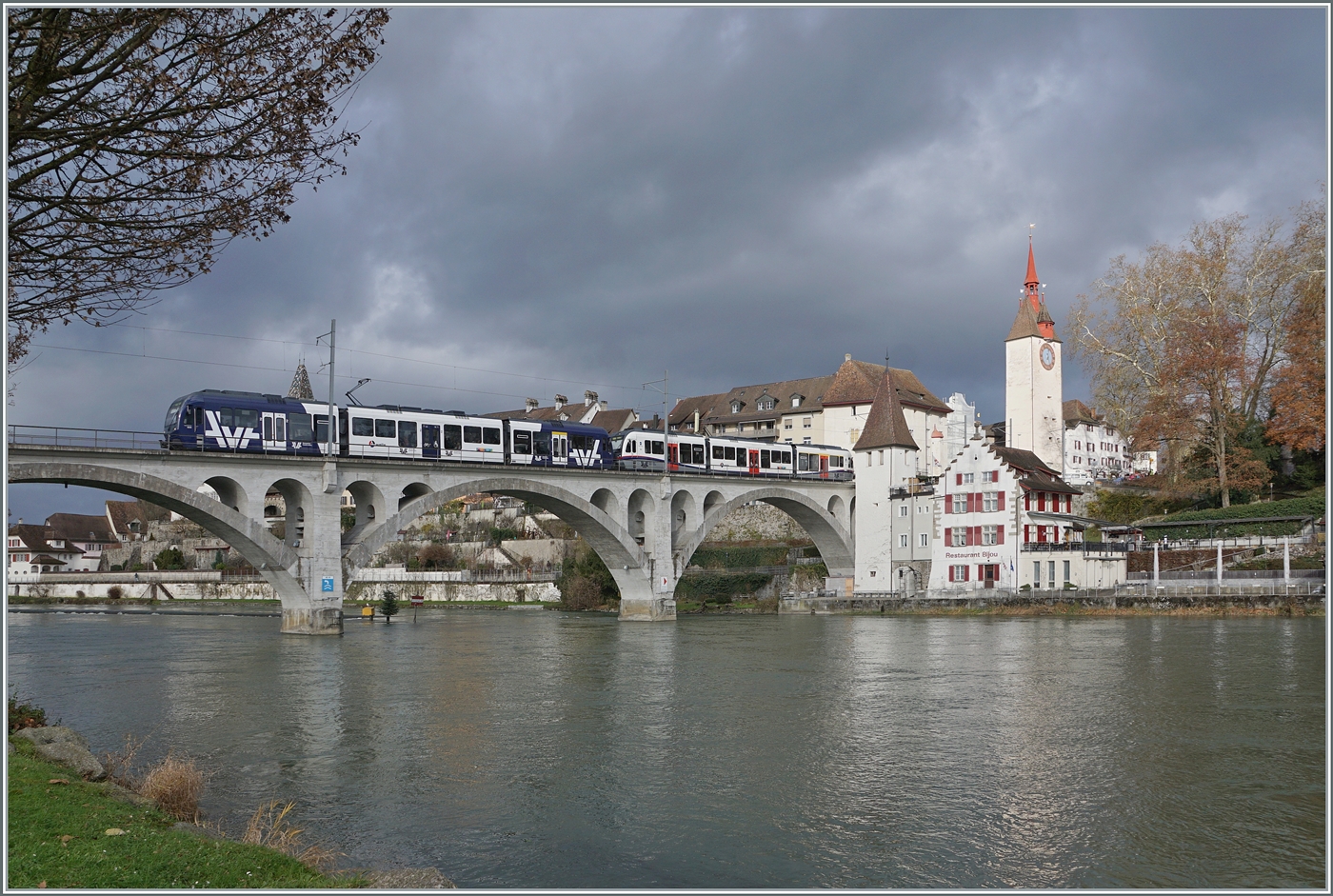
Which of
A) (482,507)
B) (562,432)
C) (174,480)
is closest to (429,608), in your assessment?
(482,507)

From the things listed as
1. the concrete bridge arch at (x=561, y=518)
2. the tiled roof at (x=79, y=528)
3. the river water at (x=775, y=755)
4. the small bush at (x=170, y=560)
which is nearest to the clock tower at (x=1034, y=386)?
the concrete bridge arch at (x=561, y=518)

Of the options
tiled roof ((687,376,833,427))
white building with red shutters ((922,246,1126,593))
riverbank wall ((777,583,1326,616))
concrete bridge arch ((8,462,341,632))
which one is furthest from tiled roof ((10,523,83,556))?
white building with red shutters ((922,246,1126,593))

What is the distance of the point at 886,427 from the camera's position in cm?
5662

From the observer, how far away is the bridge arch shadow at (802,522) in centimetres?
5208

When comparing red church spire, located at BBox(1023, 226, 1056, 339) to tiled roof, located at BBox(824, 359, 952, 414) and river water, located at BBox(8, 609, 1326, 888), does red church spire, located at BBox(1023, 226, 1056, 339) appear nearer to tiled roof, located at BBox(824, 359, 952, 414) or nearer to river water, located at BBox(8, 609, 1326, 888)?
tiled roof, located at BBox(824, 359, 952, 414)

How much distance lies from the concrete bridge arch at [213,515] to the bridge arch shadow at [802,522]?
62.8 feet

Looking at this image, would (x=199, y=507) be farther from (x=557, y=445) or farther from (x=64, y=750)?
(x=64, y=750)

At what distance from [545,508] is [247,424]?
48.6 ft

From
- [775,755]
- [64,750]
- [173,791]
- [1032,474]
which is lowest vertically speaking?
[775,755]

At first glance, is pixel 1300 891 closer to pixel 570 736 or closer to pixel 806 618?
pixel 570 736

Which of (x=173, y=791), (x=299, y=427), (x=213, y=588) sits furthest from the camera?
(x=213, y=588)

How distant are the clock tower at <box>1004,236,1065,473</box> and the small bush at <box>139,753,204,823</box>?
65227 millimetres

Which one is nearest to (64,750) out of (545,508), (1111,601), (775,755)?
(775,755)

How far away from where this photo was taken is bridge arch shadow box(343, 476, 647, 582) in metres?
39.2
